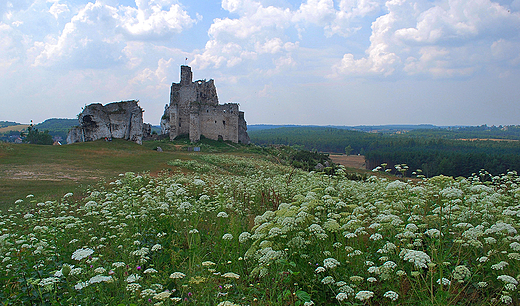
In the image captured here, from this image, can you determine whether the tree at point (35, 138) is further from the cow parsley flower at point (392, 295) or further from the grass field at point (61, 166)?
the cow parsley flower at point (392, 295)

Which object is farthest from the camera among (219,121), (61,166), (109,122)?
(219,121)

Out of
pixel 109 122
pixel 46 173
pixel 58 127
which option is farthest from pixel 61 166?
pixel 58 127

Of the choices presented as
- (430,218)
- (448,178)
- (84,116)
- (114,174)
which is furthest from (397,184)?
(84,116)

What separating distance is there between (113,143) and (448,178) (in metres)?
29.7

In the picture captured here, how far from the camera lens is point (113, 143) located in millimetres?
30016

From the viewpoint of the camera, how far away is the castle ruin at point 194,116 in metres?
43.9

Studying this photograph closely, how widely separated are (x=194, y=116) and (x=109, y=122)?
1259cm

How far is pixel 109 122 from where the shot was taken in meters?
32.4

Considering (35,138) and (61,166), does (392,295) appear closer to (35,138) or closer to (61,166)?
(61,166)

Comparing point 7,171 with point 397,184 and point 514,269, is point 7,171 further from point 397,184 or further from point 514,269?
point 514,269

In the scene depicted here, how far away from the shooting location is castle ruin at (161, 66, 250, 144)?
144 ft

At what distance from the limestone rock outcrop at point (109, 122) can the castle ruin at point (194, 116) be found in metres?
9.91

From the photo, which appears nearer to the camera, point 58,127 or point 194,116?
point 194,116

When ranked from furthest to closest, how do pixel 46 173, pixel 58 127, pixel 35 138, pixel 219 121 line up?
pixel 58 127
pixel 35 138
pixel 219 121
pixel 46 173
